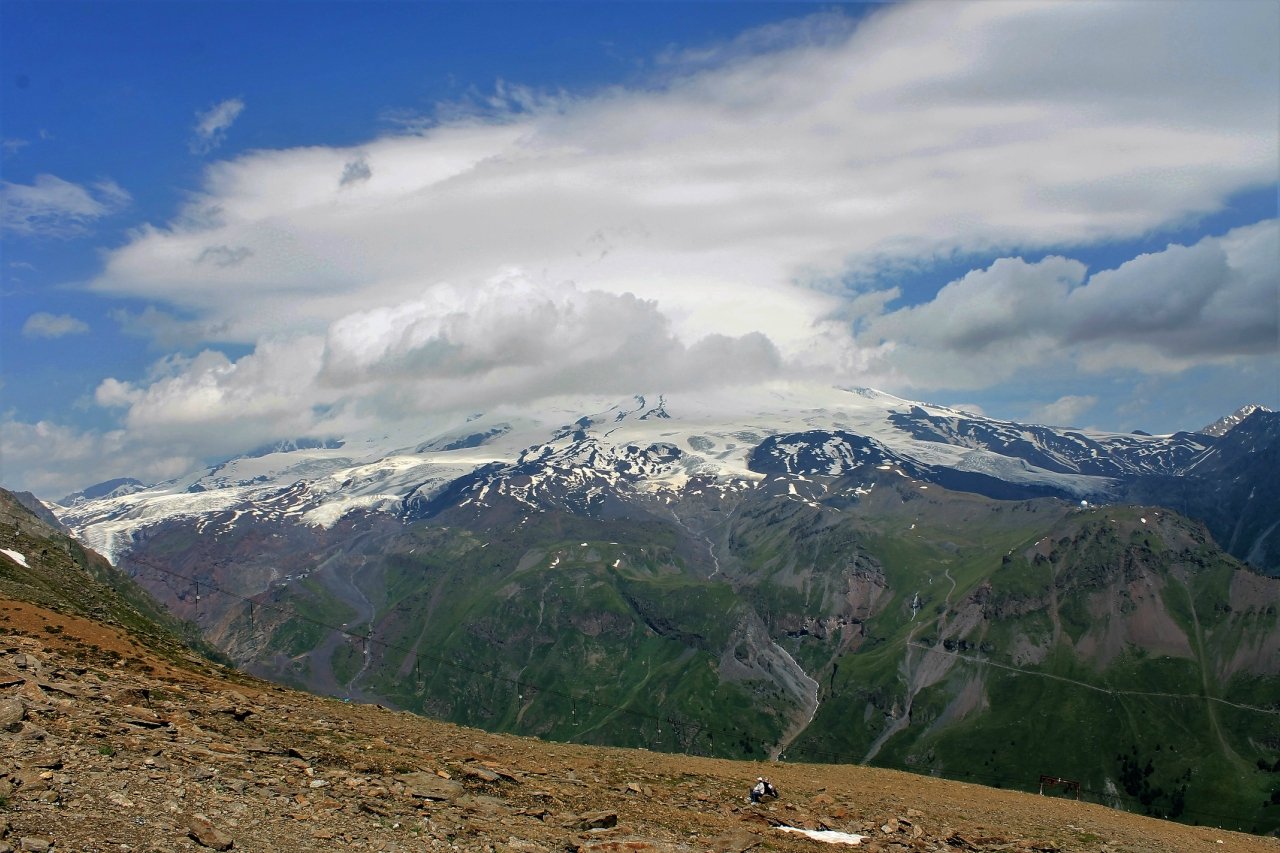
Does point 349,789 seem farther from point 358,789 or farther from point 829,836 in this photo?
point 829,836

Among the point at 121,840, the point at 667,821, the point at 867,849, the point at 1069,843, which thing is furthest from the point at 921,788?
the point at 121,840

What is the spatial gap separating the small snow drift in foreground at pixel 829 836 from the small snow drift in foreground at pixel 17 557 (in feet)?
256

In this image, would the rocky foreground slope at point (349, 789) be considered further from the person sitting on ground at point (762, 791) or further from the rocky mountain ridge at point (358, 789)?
the person sitting on ground at point (762, 791)

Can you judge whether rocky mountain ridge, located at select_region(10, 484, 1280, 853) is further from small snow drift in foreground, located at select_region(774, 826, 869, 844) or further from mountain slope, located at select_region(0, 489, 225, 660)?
mountain slope, located at select_region(0, 489, 225, 660)

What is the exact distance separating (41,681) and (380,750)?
1312 centimetres

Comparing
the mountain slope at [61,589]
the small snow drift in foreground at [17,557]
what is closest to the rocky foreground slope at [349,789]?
the mountain slope at [61,589]

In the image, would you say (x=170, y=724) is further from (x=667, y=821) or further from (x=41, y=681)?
(x=667, y=821)

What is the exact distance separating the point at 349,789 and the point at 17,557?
3040 inches

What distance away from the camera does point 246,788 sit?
29.9 metres

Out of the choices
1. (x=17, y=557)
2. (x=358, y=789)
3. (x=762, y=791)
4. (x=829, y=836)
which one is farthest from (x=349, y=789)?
(x=17, y=557)

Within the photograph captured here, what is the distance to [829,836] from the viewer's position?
37156 millimetres

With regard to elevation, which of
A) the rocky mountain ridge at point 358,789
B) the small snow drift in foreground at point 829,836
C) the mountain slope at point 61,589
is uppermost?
the mountain slope at point 61,589

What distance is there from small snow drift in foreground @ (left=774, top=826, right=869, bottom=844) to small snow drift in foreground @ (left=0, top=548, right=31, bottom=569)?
78.1 m

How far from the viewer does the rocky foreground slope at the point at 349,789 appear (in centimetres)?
2728
